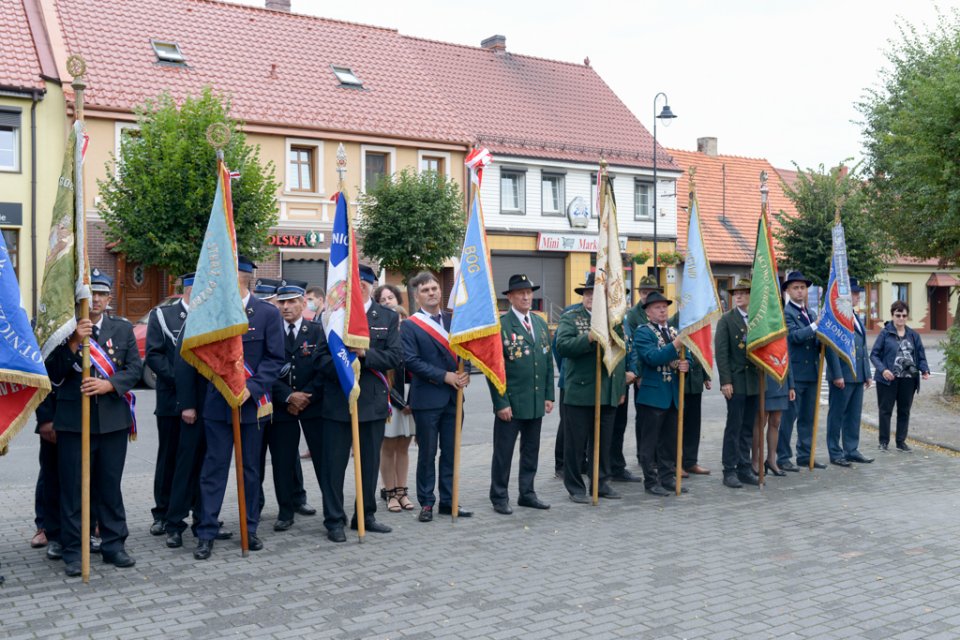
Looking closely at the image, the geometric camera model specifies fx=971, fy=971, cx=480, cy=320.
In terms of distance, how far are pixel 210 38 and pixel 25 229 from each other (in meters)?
8.67

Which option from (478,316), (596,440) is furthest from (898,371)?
(478,316)

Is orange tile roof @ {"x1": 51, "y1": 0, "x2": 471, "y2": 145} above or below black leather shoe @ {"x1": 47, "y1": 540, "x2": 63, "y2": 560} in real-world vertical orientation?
above

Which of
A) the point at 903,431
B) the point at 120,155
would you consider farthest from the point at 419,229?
the point at 903,431

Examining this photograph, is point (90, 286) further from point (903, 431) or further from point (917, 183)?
point (917, 183)

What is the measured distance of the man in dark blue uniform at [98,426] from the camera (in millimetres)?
6461

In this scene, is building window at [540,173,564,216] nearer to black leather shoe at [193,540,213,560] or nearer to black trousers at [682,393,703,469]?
black trousers at [682,393,703,469]

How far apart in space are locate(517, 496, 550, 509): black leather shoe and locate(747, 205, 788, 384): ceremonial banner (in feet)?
8.78

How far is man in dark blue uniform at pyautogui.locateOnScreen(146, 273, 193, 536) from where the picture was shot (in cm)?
745

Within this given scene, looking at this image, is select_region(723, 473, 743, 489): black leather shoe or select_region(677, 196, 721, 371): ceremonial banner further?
select_region(723, 473, 743, 489): black leather shoe

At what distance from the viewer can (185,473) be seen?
7.22m

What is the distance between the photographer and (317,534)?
7.57 metres

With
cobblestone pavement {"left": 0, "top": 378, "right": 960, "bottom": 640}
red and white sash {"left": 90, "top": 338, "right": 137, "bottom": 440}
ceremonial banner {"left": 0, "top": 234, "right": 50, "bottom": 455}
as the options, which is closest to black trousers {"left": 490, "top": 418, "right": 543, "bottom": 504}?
cobblestone pavement {"left": 0, "top": 378, "right": 960, "bottom": 640}

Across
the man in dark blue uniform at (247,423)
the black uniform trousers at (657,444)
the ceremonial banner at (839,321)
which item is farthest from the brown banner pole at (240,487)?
the ceremonial banner at (839,321)

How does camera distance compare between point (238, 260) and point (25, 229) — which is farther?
point (25, 229)
